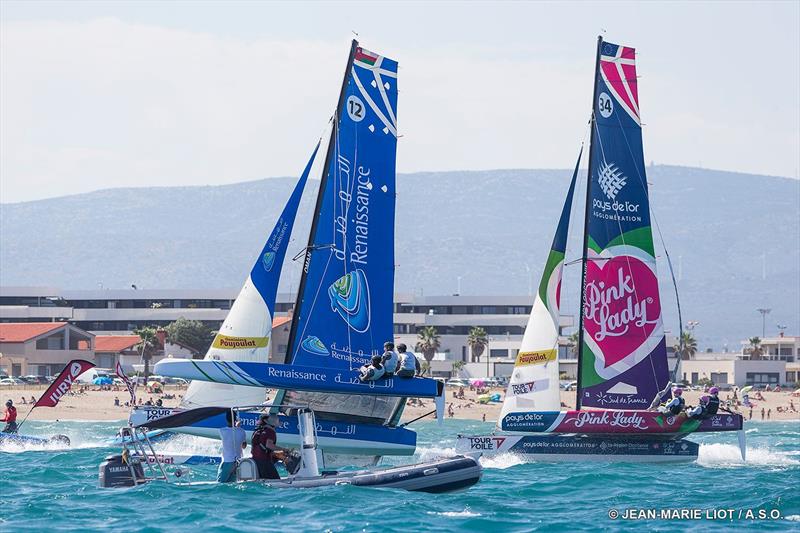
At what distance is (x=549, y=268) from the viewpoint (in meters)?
50.3

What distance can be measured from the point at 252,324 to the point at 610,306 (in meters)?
13.8

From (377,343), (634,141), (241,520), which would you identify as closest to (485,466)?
(377,343)

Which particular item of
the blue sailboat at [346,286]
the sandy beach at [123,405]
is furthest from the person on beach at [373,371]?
the sandy beach at [123,405]

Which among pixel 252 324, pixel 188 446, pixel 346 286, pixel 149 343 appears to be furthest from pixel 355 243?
pixel 149 343

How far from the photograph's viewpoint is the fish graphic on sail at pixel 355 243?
43.6 metres

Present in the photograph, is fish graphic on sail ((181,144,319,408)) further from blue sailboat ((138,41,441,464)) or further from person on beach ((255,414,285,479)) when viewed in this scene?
person on beach ((255,414,285,479))

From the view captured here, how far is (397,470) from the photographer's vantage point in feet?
108

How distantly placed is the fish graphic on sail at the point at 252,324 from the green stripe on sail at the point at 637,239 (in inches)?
493

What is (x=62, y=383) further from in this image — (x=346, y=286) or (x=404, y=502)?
(x=404, y=502)

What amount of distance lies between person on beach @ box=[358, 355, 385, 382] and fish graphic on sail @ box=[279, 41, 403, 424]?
8.44 ft

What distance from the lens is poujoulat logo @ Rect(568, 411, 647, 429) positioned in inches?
1895

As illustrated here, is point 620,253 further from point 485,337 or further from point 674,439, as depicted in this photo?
point 485,337

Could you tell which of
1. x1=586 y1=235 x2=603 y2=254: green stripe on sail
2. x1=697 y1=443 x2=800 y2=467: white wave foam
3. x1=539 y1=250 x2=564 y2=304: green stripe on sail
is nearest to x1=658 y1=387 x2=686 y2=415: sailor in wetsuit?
x1=697 y1=443 x2=800 y2=467: white wave foam

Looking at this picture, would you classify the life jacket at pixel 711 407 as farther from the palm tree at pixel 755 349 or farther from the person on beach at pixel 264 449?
the palm tree at pixel 755 349
